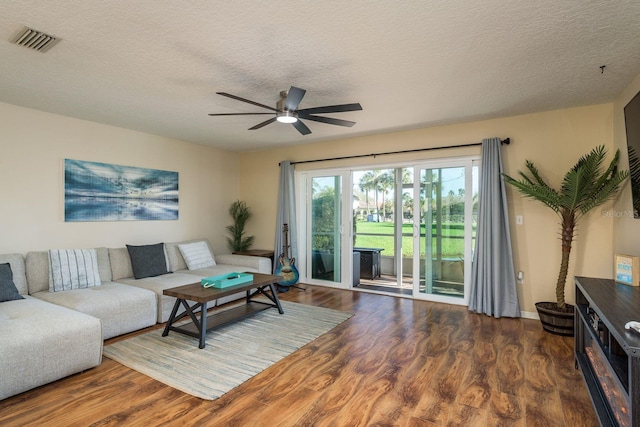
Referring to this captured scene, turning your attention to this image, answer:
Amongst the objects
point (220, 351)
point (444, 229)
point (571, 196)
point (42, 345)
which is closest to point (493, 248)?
point (444, 229)

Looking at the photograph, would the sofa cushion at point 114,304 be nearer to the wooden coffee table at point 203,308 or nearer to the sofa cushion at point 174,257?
the wooden coffee table at point 203,308

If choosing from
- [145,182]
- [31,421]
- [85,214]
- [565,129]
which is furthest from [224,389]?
[565,129]

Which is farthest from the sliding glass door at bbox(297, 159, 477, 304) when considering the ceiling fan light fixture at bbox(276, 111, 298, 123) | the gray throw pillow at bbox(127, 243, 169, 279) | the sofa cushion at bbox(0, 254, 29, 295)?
the sofa cushion at bbox(0, 254, 29, 295)

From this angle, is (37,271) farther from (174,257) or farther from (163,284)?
(174,257)

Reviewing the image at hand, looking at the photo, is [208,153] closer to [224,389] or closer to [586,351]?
[224,389]

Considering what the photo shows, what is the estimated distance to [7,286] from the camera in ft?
9.98

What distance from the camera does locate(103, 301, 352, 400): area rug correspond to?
2.45 meters

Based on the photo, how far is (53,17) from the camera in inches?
78.2

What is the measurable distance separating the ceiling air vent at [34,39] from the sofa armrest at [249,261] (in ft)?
11.5

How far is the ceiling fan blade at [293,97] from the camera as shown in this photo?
2506 millimetres

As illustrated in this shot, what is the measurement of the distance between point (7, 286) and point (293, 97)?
323 centimetres

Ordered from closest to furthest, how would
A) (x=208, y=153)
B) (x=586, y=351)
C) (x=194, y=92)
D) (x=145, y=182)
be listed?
(x=586, y=351) < (x=194, y=92) < (x=145, y=182) < (x=208, y=153)

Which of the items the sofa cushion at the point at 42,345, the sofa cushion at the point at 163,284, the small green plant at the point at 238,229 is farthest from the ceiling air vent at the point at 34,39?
the small green plant at the point at 238,229

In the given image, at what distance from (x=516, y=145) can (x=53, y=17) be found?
14.9ft
